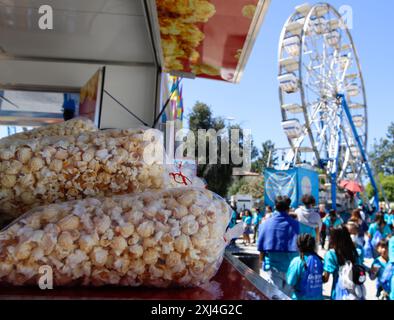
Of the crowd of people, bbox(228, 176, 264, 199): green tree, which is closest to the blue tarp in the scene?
the crowd of people

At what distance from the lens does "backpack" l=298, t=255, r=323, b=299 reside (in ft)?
6.71

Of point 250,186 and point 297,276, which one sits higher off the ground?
point 250,186

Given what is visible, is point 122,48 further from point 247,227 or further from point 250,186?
point 247,227

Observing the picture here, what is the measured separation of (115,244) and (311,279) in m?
1.90

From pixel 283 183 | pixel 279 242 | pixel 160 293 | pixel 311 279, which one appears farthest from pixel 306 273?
pixel 160 293

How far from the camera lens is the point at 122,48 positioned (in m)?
2.08

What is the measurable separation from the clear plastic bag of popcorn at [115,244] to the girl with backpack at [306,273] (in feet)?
5.82

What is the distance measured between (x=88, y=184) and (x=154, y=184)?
106mm

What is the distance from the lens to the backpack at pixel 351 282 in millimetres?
2082

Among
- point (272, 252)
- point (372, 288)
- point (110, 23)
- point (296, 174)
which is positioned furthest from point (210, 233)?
point (372, 288)

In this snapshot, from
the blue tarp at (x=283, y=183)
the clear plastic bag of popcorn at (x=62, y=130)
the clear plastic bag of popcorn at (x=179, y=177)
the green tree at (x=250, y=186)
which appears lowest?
the green tree at (x=250, y=186)

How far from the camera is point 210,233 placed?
18.4 inches

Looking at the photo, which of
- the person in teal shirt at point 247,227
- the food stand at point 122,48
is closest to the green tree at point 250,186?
the person in teal shirt at point 247,227

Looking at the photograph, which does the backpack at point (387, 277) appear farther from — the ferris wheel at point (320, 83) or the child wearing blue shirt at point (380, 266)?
the ferris wheel at point (320, 83)
